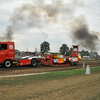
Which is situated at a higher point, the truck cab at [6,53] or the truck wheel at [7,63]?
the truck cab at [6,53]

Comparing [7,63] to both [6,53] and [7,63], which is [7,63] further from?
[6,53]

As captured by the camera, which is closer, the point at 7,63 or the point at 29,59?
the point at 7,63

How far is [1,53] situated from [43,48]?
63627 millimetres

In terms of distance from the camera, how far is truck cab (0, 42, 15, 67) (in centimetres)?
1402

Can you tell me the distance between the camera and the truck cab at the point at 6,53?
14.0 m

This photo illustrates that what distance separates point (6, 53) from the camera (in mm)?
14211

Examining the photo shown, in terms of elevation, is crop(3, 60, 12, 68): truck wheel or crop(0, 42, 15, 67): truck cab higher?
crop(0, 42, 15, 67): truck cab

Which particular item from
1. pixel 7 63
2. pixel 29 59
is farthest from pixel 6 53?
pixel 29 59

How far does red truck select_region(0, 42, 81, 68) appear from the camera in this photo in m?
14.1

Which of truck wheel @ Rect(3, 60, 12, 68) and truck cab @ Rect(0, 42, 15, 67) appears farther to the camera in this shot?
truck wheel @ Rect(3, 60, 12, 68)

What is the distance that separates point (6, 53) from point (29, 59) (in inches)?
115

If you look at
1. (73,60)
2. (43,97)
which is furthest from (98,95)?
(73,60)

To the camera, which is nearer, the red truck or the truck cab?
the truck cab

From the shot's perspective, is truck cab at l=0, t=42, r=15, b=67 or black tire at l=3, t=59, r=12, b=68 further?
black tire at l=3, t=59, r=12, b=68
